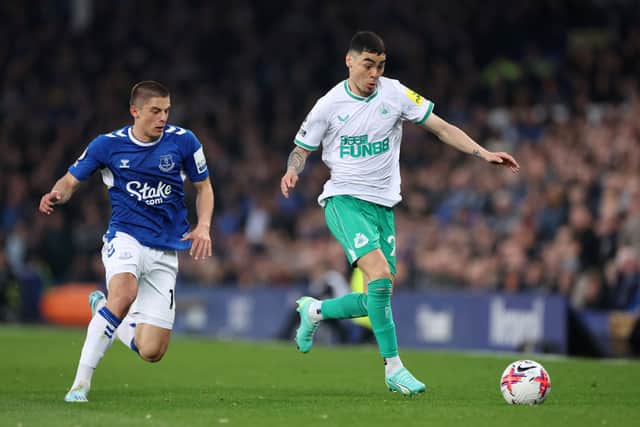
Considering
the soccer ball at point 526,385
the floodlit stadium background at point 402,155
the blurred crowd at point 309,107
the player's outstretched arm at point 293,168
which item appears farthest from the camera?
the blurred crowd at point 309,107

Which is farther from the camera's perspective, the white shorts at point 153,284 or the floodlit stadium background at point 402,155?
the floodlit stadium background at point 402,155

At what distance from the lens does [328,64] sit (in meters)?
25.9

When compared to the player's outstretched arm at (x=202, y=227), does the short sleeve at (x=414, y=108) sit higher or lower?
higher

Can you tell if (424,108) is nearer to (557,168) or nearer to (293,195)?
(557,168)

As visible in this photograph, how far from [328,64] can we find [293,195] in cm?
373

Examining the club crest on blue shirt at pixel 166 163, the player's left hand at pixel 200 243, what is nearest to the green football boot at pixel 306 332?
the player's left hand at pixel 200 243

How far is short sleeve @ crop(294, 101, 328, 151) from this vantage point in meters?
9.64

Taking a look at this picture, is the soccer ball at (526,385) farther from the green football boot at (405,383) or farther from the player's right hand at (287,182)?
the player's right hand at (287,182)

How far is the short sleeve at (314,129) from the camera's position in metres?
9.64

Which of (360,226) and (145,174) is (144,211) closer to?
(145,174)

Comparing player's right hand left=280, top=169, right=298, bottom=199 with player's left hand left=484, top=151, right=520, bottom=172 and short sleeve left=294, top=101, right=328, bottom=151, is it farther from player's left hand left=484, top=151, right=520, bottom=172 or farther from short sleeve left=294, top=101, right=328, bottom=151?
player's left hand left=484, top=151, right=520, bottom=172

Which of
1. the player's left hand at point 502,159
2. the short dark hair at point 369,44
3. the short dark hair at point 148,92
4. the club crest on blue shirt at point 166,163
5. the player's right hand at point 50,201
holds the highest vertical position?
the short dark hair at point 369,44

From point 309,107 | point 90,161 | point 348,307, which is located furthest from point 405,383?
point 309,107

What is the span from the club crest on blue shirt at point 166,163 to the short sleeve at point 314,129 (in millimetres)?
1072
